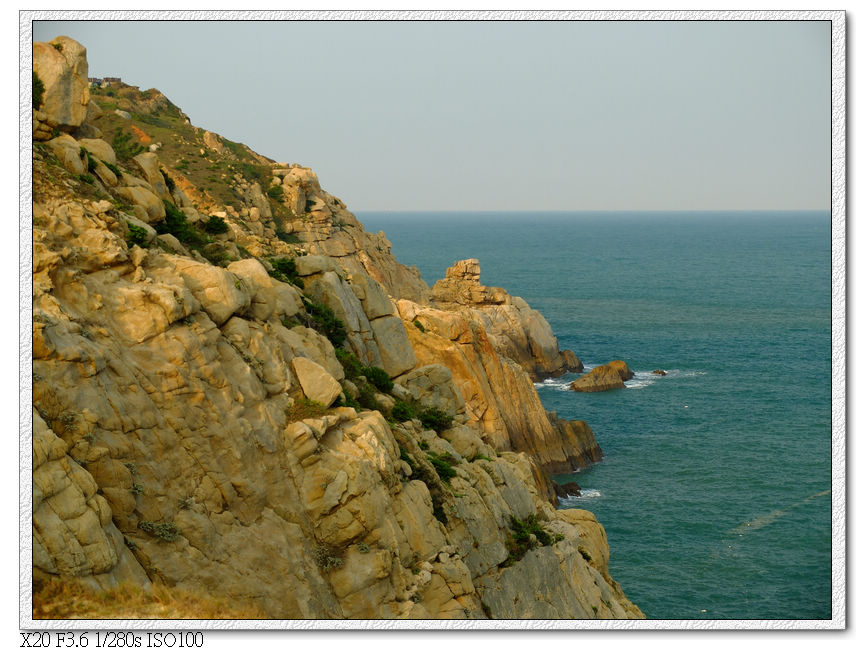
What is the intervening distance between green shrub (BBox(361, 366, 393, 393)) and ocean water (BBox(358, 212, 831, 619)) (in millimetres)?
12577

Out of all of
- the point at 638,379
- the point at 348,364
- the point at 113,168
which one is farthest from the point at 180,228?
the point at 638,379

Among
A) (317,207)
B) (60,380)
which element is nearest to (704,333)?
(317,207)

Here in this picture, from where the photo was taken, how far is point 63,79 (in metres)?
20.4

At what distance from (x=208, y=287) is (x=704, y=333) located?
3572 inches

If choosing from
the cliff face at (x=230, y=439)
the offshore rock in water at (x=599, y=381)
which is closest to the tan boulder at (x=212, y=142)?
the offshore rock in water at (x=599, y=381)

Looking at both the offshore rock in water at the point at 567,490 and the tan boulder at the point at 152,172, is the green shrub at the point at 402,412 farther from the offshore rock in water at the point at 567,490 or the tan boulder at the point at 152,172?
the offshore rock in water at the point at 567,490

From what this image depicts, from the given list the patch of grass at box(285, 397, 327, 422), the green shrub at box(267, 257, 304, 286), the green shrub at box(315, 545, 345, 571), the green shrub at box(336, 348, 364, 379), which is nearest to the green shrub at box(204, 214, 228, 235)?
the green shrub at box(267, 257, 304, 286)

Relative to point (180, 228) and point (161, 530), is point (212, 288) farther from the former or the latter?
point (161, 530)

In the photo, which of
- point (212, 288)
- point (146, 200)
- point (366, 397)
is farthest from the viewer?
point (366, 397)

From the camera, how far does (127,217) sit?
1967cm

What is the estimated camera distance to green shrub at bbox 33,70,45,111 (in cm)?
1966

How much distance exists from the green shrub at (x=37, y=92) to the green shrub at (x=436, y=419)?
13.1m

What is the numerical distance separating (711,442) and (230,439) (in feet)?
169

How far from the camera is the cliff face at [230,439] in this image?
49.9 ft
